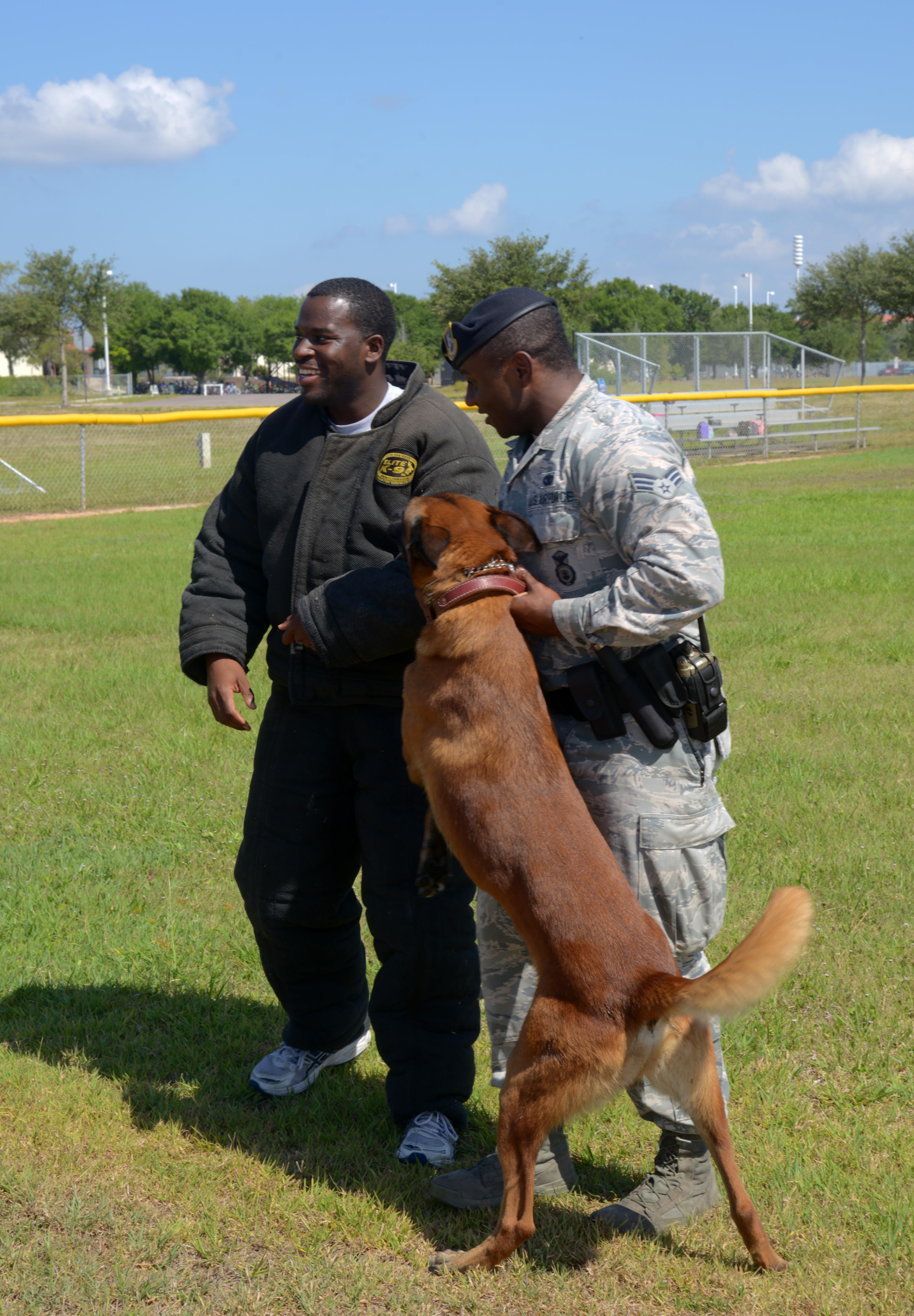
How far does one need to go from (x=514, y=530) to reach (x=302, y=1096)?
77.5 inches

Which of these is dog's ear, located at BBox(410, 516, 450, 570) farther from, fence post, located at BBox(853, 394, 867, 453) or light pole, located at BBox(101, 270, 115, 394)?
light pole, located at BBox(101, 270, 115, 394)

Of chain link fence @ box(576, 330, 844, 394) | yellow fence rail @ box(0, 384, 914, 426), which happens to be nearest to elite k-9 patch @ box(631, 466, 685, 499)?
yellow fence rail @ box(0, 384, 914, 426)

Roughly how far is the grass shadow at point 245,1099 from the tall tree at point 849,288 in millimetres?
43273

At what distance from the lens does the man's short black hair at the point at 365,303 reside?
3.18 metres

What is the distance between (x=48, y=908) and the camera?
457cm

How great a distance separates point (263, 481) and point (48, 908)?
2249mm

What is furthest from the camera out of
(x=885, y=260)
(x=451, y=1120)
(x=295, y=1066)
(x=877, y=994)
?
(x=885, y=260)

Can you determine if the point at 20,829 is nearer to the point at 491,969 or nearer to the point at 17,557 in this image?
the point at 491,969

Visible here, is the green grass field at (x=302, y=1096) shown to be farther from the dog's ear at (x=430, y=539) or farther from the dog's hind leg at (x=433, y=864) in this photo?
the dog's ear at (x=430, y=539)

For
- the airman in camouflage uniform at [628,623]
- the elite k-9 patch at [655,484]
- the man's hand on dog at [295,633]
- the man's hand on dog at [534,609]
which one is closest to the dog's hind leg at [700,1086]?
the airman in camouflage uniform at [628,623]

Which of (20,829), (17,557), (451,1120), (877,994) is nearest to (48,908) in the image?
(20,829)

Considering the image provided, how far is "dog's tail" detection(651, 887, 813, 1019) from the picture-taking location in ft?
7.41

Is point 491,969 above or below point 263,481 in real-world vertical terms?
below

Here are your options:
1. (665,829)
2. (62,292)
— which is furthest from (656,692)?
(62,292)
